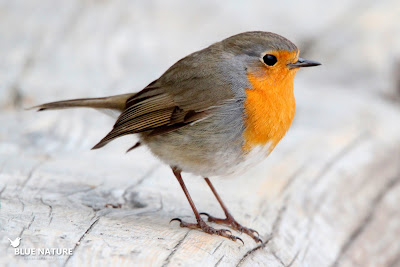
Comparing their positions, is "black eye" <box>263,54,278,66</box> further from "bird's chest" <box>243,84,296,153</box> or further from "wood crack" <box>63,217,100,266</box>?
"wood crack" <box>63,217,100,266</box>

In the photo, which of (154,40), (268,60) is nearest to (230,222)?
(268,60)

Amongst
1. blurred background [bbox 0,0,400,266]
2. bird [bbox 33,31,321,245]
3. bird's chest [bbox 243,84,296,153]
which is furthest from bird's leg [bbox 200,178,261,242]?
bird's chest [bbox 243,84,296,153]

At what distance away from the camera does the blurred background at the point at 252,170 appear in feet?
11.9

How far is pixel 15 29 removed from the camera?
5211mm

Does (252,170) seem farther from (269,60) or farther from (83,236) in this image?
(83,236)

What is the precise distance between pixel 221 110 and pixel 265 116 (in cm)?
25

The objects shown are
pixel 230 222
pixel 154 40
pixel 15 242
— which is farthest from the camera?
pixel 154 40

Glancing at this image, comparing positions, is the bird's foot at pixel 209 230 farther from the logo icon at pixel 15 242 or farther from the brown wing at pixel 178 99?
the logo icon at pixel 15 242

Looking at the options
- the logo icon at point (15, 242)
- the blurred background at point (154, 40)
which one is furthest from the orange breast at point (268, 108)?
the blurred background at point (154, 40)

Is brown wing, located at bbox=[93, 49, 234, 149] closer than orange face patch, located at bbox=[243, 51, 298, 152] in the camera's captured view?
No

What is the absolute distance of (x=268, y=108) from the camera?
3.38 meters

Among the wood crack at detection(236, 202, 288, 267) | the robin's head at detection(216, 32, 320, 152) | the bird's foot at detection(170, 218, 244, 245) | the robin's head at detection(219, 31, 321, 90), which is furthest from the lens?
the robin's head at detection(219, 31, 321, 90)

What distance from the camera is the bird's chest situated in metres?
3.32

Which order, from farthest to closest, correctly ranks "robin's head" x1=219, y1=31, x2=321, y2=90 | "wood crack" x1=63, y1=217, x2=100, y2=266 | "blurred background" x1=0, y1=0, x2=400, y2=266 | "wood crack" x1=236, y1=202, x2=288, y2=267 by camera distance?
"blurred background" x1=0, y1=0, x2=400, y2=266
"robin's head" x1=219, y1=31, x2=321, y2=90
"wood crack" x1=236, y1=202, x2=288, y2=267
"wood crack" x1=63, y1=217, x2=100, y2=266
